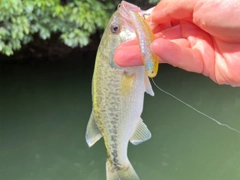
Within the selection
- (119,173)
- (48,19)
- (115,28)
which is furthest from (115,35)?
(48,19)

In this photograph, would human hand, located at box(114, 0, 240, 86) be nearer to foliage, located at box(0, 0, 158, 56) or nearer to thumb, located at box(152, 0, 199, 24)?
thumb, located at box(152, 0, 199, 24)

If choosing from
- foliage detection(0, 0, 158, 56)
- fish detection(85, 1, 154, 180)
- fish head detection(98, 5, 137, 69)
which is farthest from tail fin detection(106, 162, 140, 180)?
foliage detection(0, 0, 158, 56)

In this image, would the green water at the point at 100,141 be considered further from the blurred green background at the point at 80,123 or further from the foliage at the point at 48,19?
the foliage at the point at 48,19

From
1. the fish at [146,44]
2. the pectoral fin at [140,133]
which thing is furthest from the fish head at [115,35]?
the pectoral fin at [140,133]

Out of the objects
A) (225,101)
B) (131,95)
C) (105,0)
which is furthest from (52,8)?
(131,95)

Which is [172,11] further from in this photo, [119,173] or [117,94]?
[119,173]

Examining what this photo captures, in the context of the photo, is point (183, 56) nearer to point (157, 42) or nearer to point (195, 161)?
point (157, 42)
